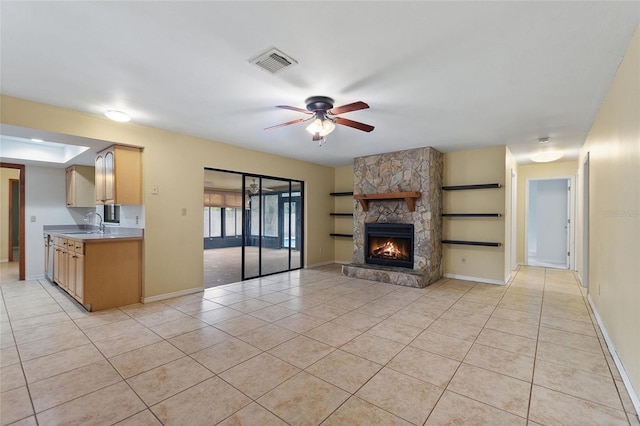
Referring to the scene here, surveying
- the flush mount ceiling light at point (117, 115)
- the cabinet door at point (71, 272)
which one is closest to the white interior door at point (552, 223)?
the flush mount ceiling light at point (117, 115)

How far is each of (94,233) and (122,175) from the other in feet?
6.02

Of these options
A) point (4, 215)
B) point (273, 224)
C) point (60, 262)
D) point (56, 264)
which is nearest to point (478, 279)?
point (273, 224)

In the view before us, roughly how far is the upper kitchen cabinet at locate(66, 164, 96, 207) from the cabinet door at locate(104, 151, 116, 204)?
1.89m

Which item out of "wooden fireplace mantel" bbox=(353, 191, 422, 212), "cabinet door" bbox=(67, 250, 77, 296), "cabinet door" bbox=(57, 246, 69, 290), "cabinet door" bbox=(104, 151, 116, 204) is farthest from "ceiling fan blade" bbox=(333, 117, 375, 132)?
"cabinet door" bbox=(57, 246, 69, 290)

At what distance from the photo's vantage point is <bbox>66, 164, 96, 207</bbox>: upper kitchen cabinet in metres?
5.61

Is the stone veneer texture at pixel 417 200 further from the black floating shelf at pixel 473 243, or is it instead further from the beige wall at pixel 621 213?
the beige wall at pixel 621 213

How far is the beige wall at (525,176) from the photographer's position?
6.68 meters

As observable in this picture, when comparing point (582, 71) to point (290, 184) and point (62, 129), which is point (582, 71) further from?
point (62, 129)

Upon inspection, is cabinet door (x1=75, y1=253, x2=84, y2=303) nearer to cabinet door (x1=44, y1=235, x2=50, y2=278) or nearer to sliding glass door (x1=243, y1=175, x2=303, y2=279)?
cabinet door (x1=44, y1=235, x2=50, y2=278)

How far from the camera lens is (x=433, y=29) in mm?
1971

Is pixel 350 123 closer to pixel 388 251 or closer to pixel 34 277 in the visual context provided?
pixel 388 251

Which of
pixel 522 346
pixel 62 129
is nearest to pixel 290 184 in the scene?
pixel 62 129

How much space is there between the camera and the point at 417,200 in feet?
17.9

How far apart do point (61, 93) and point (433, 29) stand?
11.9ft
